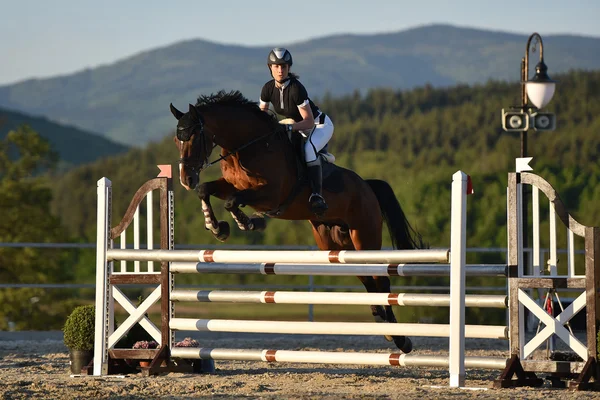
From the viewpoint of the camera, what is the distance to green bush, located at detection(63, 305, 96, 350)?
22.4 ft

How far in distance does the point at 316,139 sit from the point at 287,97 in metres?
0.40

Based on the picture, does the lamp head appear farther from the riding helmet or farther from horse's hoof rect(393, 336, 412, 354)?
the riding helmet

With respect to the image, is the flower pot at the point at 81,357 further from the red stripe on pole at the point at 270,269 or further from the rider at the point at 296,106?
the rider at the point at 296,106

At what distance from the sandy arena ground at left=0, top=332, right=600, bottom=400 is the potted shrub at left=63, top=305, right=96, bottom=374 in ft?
0.47

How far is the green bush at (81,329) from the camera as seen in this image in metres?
6.82

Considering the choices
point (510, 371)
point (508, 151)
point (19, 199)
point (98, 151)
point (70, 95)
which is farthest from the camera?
point (70, 95)

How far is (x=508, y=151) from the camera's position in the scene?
35375 mm

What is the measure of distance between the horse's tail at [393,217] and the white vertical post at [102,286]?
2193 millimetres

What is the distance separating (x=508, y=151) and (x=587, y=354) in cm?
3049

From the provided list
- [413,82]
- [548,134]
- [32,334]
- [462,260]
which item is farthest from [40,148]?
[413,82]

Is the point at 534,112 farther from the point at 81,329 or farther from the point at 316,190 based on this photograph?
the point at 81,329

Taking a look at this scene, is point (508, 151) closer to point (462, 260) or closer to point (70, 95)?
point (462, 260)

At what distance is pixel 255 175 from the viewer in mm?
6422

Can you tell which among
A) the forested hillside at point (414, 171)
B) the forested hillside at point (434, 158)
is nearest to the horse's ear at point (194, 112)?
the forested hillside at point (414, 171)
